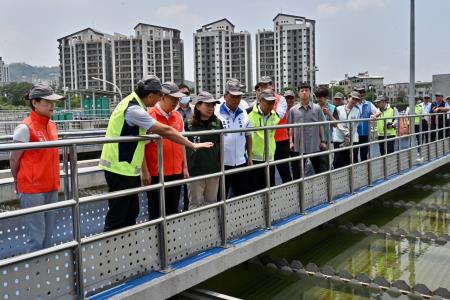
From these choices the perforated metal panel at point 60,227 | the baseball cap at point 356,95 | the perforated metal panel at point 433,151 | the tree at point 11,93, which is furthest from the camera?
the tree at point 11,93

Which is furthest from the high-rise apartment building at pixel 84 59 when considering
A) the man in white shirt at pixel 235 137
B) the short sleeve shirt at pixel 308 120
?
the man in white shirt at pixel 235 137

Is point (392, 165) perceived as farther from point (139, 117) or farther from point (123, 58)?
point (123, 58)

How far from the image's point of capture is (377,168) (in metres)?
8.47

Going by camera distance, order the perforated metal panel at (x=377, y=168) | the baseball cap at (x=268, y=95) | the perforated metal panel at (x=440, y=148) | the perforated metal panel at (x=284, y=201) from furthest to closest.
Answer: the perforated metal panel at (x=440, y=148), the perforated metal panel at (x=377, y=168), the baseball cap at (x=268, y=95), the perforated metal panel at (x=284, y=201)

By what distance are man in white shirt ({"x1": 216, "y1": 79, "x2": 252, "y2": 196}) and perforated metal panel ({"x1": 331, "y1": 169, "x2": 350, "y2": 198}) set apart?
195 cm

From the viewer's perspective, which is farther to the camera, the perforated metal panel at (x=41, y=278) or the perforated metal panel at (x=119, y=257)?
the perforated metal panel at (x=119, y=257)

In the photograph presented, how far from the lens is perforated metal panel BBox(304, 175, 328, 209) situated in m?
6.27

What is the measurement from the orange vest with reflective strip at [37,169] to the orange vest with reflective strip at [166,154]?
751 mm

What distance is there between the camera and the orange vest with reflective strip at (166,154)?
13.7 feet

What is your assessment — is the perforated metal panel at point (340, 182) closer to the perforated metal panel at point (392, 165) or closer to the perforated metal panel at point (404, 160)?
the perforated metal panel at point (392, 165)

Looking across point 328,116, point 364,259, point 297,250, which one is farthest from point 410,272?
point 328,116

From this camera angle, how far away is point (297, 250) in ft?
23.5

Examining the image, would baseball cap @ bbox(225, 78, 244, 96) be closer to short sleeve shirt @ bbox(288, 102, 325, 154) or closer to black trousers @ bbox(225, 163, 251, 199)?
black trousers @ bbox(225, 163, 251, 199)

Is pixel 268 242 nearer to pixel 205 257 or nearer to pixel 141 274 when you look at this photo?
pixel 205 257
